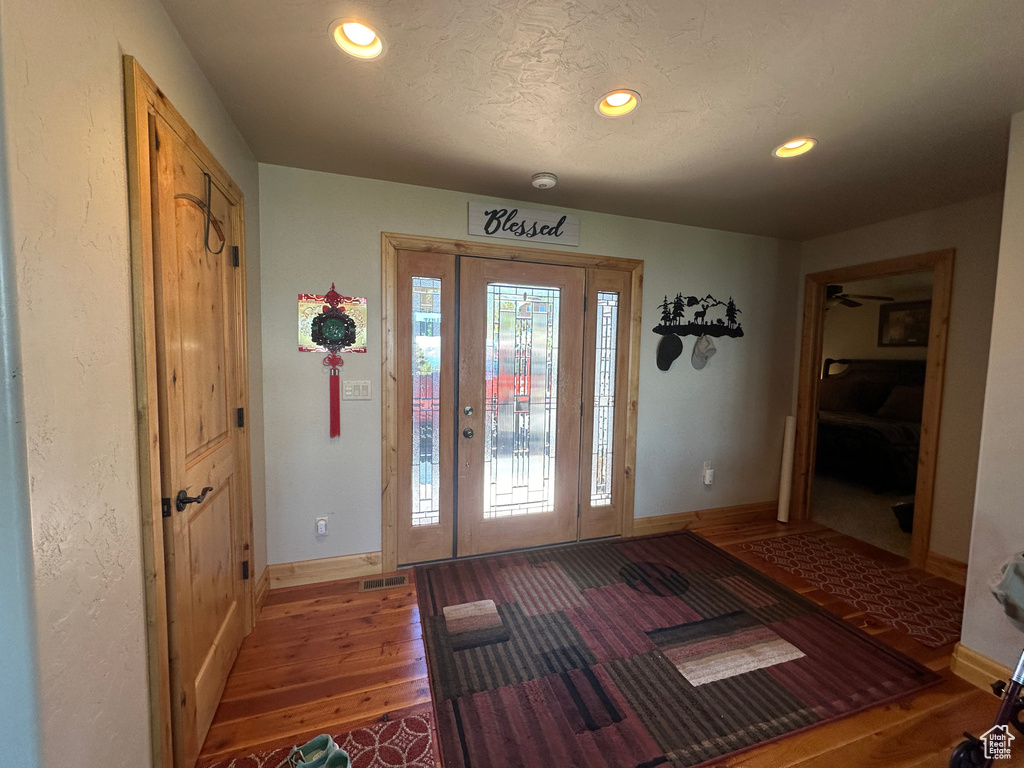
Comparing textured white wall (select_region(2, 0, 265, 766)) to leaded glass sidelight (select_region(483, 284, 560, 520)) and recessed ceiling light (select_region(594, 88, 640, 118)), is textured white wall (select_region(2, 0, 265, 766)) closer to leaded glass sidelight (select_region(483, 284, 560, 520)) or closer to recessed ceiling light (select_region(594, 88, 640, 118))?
recessed ceiling light (select_region(594, 88, 640, 118))

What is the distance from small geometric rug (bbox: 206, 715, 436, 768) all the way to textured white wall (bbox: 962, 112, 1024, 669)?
2.48 meters

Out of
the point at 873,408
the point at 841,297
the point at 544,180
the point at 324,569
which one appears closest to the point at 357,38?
the point at 544,180

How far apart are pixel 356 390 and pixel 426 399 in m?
0.44

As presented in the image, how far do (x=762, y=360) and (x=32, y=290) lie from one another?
13.7 feet

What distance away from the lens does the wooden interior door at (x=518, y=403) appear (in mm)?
2678

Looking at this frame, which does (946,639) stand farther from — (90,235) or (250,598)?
(90,235)

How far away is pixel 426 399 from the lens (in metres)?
2.62

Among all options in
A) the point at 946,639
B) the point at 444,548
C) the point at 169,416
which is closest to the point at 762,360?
the point at 946,639

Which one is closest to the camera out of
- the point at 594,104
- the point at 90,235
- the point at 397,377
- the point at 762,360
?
the point at 90,235

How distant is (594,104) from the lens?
1650 mm

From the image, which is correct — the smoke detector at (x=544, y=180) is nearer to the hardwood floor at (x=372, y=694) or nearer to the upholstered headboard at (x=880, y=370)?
the hardwood floor at (x=372, y=694)

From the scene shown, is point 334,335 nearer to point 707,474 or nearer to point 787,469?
point 707,474

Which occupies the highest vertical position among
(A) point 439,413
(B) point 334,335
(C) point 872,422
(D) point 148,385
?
(B) point 334,335

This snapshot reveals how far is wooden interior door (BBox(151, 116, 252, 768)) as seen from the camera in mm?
1204
